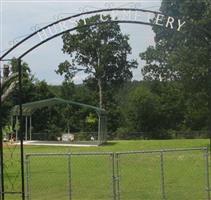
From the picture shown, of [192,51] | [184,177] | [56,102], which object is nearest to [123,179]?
[184,177]

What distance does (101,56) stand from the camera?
251ft

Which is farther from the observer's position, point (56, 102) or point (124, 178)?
point (56, 102)

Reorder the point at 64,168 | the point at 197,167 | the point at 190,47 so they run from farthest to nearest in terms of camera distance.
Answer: the point at 190,47 < the point at 64,168 < the point at 197,167

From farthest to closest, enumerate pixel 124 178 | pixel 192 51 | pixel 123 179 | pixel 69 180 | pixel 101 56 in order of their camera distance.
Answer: pixel 101 56
pixel 192 51
pixel 124 178
pixel 123 179
pixel 69 180

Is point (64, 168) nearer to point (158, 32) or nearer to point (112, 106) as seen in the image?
point (158, 32)

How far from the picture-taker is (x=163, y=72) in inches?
2090

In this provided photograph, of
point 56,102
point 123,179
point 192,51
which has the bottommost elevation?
point 123,179

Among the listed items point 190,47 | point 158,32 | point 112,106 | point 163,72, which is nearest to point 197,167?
point 190,47

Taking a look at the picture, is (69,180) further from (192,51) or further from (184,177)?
(192,51)

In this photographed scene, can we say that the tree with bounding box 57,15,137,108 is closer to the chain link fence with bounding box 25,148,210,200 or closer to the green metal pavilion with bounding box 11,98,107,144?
the green metal pavilion with bounding box 11,98,107,144

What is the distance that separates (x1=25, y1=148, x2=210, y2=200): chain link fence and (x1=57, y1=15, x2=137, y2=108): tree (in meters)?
47.3

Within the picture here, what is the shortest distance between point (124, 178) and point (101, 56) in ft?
185

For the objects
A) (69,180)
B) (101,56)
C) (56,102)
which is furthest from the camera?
(101,56)

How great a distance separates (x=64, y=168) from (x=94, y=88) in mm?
54003
